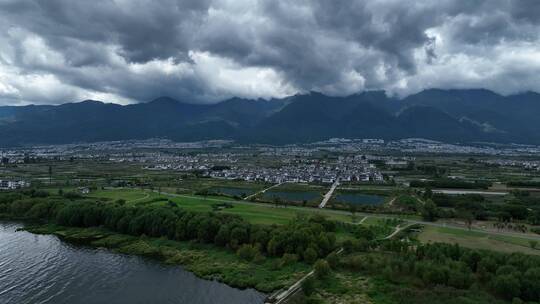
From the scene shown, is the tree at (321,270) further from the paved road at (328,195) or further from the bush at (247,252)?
the paved road at (328,195)

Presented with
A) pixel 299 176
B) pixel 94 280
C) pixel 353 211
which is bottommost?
pixel 94 280

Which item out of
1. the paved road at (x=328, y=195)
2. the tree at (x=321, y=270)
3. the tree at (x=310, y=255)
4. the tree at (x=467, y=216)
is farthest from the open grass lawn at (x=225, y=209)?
the tree at (x=321, y=270)

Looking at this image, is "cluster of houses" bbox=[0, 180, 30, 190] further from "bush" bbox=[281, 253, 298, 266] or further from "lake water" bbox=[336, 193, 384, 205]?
"bush" bbox=[281, 253, 298, 266]

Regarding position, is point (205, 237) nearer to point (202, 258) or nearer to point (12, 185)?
point (202, 258)

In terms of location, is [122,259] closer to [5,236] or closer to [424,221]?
[5,236]

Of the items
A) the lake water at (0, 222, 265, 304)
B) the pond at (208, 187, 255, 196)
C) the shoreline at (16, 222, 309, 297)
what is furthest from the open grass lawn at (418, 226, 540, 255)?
the pond at (208, 187, 255, 196)

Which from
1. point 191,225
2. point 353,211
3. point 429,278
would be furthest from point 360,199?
point 429,278

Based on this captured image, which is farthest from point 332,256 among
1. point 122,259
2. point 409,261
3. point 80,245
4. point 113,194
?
point 113,194
